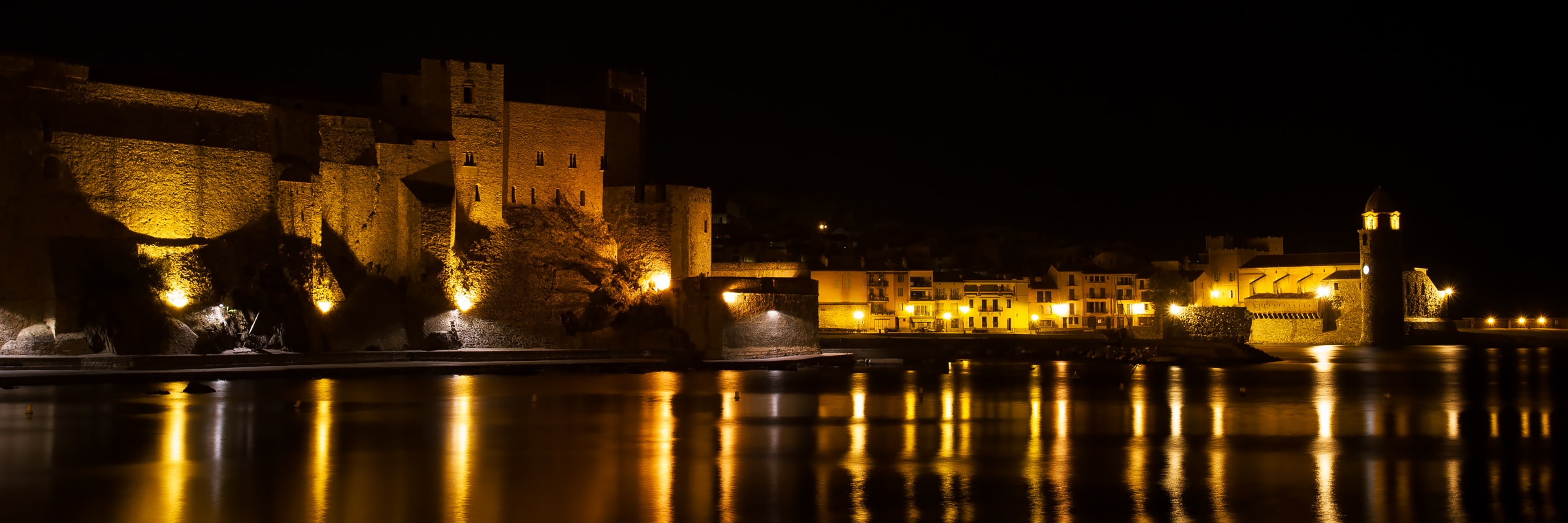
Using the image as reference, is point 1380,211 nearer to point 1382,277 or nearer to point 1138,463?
point 1382,277

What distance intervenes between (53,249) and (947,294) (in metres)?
39.2

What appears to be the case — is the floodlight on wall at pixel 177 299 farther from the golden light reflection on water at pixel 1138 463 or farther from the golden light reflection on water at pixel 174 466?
the golden light reflection on water at pixel 1138 463

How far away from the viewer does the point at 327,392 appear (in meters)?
22.3

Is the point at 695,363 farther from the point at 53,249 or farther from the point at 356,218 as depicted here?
the point at 53,249

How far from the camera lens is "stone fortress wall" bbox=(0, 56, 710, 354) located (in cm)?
2608

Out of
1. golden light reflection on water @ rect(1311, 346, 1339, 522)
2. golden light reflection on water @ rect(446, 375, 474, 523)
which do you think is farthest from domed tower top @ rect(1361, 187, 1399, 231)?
golden light reflection on water @ rect(446, 375, 474, 523)

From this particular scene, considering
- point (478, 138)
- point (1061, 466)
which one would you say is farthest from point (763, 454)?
point (478, 138)

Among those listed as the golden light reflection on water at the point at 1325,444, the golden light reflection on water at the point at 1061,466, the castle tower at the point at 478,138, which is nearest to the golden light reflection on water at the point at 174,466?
the golden light reflection on water at the point at 1061,466

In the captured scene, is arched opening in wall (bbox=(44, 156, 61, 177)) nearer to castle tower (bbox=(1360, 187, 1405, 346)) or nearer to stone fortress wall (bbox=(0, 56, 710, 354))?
stone fortress wall (bbox=(0, 56, 710, 354))

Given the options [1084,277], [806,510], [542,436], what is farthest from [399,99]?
[1084,277]

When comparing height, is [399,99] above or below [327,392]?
above

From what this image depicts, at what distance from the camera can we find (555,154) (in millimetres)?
33562

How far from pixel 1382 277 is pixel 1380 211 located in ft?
7.82

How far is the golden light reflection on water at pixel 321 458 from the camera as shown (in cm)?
1105
